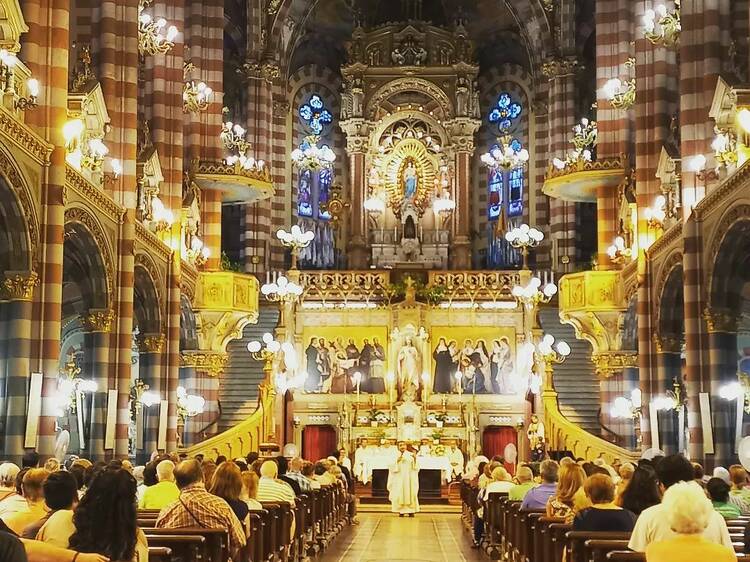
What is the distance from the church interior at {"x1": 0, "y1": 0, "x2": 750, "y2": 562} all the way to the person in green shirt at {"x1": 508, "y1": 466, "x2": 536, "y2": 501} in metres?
0.68

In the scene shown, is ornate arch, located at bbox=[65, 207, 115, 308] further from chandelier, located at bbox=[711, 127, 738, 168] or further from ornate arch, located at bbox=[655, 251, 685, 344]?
ornate arch, located at bbox=[655, 251, 685, 344]

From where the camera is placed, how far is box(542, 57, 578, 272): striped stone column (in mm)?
44375

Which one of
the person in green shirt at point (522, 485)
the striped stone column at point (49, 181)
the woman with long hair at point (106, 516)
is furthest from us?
the striped stone column at point (49, 181)

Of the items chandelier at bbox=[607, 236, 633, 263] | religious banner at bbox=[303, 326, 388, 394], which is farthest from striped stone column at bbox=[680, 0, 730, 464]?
religious banner at bbox=[303, 326, 388, 394]

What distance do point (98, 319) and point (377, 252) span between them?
2252 cm

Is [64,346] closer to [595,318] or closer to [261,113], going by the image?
[261,113]

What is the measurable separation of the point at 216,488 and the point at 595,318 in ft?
81.2

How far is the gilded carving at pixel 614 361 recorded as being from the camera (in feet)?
118

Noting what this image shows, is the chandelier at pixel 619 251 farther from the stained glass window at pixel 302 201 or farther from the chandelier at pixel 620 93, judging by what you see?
the stained glass window at pixel 302 201

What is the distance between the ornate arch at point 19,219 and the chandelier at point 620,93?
1845cm

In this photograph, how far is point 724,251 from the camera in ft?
80.8

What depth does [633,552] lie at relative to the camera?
901cm

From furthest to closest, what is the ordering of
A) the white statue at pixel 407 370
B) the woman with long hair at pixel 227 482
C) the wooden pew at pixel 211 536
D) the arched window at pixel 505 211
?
the arched window at pixel 505 211 → the white statue at pixel 407 370 → the woman with long hair at pixel 227 482 → the wooden pew at pixel 211 536

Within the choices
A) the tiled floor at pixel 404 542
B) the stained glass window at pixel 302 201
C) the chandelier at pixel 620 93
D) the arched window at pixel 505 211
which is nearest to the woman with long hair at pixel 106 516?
the tiled floor at pixel 404 542
